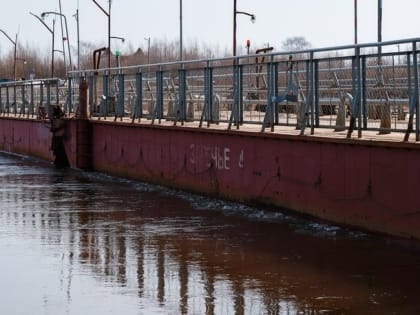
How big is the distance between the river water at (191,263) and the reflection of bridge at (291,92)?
5.39 ft

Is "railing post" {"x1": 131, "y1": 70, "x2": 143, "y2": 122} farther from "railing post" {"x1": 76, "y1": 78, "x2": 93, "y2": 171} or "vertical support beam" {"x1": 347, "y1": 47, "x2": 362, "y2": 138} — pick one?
"vertical support beam" {"x1": 347, "y1": 47, "x2": 362, "y2": 138}

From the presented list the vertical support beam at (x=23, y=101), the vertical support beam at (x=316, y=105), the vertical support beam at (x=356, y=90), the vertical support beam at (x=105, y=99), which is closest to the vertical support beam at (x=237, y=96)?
the vertical support beam at (x=316, y=105)

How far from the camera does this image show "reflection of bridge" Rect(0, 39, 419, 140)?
45.1ft

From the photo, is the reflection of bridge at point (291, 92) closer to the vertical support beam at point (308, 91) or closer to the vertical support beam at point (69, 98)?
the vertical support beam at point (308, 91)

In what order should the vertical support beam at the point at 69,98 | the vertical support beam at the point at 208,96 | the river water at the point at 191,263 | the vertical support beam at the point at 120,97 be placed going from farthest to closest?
1. the vertical support beam at the point at 69,98
2. the vertical support beam at the point at 120,97
3. the vertical support beam at the point at 208,96
4. the river water at the point at 191,263

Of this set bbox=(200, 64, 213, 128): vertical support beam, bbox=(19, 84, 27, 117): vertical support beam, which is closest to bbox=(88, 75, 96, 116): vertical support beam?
bbox=(200, 64, 213, 128): vertical support beam

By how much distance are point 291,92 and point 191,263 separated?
5617mm

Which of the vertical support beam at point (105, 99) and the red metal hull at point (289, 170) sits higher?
the vertical support beam at point (105, 99)

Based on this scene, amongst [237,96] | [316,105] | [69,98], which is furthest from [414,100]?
[69,98]

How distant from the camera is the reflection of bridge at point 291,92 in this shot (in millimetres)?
13750

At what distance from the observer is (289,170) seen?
1565 centimetres

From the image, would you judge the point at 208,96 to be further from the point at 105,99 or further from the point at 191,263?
the point at 191,263

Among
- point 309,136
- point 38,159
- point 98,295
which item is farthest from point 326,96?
point 38,159

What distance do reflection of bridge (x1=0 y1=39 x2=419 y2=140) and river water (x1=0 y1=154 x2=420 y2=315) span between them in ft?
5.39
